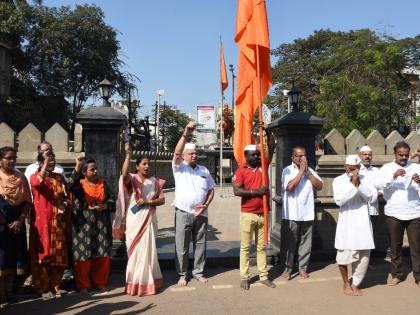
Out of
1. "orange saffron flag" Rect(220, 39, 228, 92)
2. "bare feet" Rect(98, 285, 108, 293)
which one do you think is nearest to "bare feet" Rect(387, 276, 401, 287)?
"bare feet" Rect(98, 285, 108, 293)

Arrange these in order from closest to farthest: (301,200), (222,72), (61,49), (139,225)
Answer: (139,225) < (301,200) < (222,72) < (61,49)

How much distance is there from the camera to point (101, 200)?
15.7 feet

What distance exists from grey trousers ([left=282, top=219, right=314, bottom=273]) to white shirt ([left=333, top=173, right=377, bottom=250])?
689 mm

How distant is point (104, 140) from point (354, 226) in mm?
3406

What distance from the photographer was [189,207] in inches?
199

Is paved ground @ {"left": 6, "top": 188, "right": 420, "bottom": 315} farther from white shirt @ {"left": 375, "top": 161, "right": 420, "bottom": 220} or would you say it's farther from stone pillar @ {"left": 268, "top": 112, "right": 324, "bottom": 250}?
stone pillar @ {"left": 268, "top": 112, "right": 324, "bottom": 250}

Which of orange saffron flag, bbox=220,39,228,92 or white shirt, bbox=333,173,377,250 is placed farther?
orange saffron flag, bbox=220,39,228,92

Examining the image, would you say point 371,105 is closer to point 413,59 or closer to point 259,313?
point 413,59

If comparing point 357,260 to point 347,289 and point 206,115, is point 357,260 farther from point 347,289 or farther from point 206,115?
point 206,115

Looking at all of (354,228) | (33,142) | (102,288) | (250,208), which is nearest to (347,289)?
(354,228)

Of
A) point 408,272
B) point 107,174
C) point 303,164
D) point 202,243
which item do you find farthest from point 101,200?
point 408,272

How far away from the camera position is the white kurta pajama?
456 centimetres

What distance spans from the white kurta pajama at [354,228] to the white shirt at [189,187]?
5.32ft

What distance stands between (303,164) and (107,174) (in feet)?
8.61
